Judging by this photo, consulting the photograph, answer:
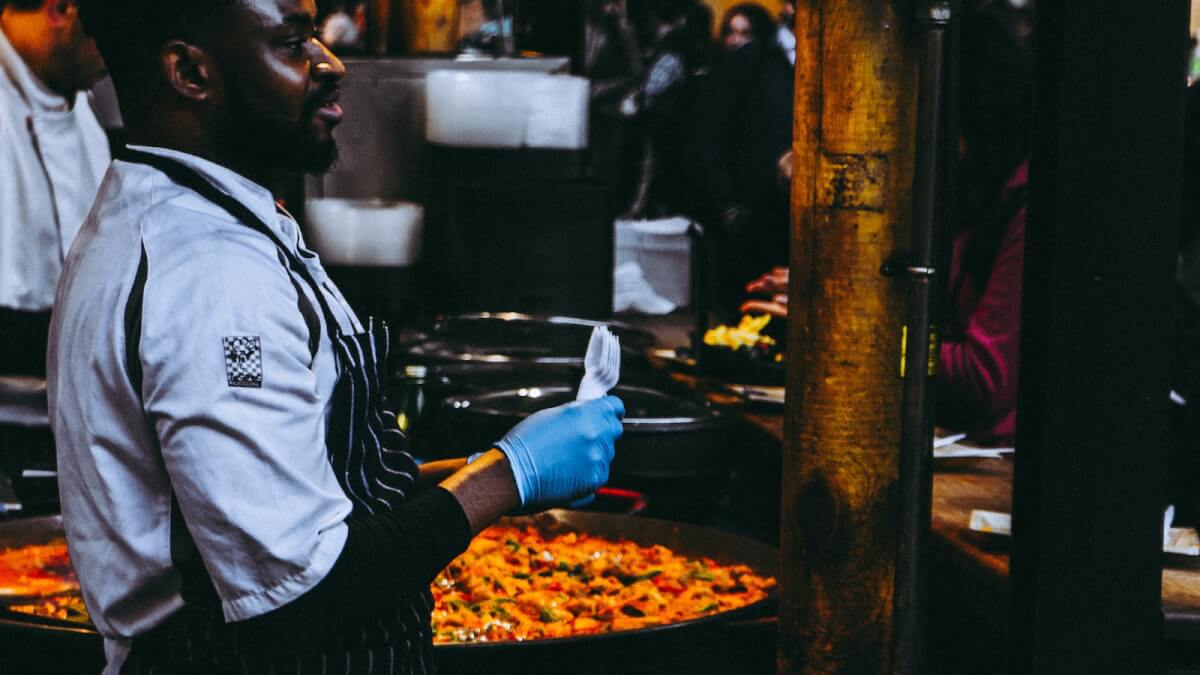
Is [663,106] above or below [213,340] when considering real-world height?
above

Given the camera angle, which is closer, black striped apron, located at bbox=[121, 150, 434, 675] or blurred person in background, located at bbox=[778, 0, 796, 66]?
black striped apron, located at bbox=[121, 150, 434, 675]

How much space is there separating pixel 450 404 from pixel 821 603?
1.75m

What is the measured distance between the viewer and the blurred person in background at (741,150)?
283 inches

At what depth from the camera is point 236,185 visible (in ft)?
5.38

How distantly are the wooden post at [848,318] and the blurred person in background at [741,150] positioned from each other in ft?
16.9

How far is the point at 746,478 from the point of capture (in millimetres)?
4043

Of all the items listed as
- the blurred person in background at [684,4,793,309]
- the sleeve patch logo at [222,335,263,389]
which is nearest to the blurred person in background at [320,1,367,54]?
the blurred person in background at [684,4,793,309]

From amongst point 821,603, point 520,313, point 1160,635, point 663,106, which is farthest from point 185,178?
point 663,106

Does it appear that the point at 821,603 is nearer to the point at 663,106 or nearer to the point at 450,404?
the point at 450,404

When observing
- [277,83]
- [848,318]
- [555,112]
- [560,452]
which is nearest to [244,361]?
[277,83]

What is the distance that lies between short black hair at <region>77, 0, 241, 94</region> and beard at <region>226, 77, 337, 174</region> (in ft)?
0.31

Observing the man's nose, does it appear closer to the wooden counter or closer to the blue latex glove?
the blue latex glove

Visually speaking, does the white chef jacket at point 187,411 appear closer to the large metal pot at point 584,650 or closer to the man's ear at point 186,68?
the man's ear at point 186,68

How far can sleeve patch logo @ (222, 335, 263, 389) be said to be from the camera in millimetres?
1440
